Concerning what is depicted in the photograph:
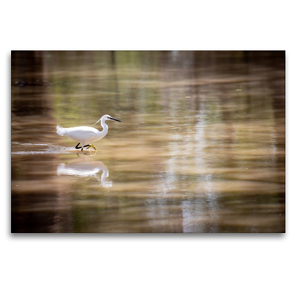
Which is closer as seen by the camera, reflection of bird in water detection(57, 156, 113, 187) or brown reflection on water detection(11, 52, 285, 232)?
brown reflection on water detection(11, 52, 285, 232)

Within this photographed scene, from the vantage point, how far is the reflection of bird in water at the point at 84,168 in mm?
4090

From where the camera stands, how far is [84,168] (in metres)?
4.11

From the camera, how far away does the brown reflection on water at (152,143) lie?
3.98 m

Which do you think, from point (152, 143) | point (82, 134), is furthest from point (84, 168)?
point (152, 143)

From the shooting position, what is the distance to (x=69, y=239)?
4.00 meters

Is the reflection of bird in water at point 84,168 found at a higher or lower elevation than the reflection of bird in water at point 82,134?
lower

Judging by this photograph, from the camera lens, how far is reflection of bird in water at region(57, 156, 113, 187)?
4.09m

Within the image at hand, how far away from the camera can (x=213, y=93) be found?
13.6 feet

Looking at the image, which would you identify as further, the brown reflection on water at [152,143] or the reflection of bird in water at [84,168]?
the reflection of bird in water at [84,168]
